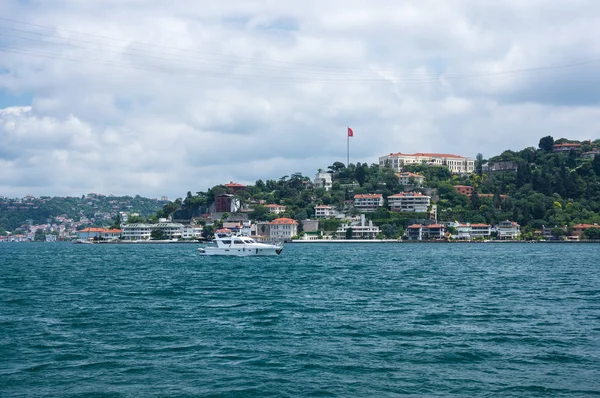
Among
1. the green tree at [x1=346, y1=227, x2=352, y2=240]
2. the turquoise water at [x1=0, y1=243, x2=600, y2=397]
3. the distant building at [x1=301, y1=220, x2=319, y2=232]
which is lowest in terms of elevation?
the turquoise water at [x1=0, y1=243, x2=600, y2=397]

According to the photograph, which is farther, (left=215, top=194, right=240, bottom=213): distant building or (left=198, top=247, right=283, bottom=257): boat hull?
(left=215, top=194, right=240, bottom=213): distant building

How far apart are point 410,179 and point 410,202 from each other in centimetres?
1705

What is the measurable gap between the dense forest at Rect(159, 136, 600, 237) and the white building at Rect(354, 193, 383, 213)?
232 cm

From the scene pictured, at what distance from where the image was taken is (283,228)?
162 meters

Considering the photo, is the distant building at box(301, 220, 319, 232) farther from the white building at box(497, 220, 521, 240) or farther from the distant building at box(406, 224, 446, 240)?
the white building at box(497, 220, 521, 240)

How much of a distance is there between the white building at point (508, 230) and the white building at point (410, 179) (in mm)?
34305

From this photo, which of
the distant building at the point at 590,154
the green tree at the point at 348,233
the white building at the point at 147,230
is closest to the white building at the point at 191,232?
the white building at the point at 147,230

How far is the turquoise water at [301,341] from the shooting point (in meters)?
16.1

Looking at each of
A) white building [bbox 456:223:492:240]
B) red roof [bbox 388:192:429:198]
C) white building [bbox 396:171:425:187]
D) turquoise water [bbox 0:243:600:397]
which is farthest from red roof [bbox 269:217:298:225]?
turquoise water [bbox 0:243:600:397]

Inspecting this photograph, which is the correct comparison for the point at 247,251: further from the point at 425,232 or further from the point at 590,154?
the point at 590,154

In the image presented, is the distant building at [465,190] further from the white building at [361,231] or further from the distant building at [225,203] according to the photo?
the distant building at [225,203]

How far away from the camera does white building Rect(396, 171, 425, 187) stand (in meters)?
182

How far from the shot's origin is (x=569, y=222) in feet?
498

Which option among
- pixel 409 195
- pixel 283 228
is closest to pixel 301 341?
pixel 283 228
